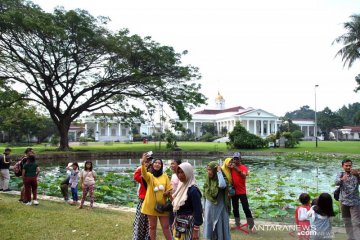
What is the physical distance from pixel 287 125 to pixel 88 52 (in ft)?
189

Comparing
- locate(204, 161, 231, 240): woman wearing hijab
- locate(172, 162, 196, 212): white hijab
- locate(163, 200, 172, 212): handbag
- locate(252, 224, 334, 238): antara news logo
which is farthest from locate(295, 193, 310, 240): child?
locate(163, 200, 172, 212): handbag

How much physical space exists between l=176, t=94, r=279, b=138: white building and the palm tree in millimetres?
46970

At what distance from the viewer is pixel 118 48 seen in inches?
988

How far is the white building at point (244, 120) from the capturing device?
250 ft

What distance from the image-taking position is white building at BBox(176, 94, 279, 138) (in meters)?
76.2

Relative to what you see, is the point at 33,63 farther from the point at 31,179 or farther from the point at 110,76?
the point at 31,179

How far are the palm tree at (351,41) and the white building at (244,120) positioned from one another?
47.0 metres

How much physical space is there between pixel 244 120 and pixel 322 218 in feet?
243

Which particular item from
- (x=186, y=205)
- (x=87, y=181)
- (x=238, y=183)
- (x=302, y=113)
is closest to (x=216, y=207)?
(x=186, y=205)

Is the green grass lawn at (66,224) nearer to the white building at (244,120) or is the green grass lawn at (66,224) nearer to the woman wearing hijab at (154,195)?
the woman wearing hijab at (154,195)

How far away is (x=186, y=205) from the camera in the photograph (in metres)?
4.09

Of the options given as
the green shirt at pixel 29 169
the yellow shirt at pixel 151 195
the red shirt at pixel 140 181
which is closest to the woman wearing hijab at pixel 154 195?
the yellow shirt at pixel 151 195

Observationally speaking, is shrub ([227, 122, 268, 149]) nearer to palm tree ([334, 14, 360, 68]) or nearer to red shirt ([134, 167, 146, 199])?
palm tree ([334, 14, 360, 68])

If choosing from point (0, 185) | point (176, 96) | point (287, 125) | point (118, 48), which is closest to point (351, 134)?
point (287, 125)
